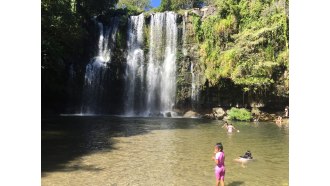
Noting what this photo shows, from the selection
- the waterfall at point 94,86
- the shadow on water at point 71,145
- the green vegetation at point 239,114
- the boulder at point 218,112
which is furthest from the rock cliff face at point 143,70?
the shadow on water at point 71,145

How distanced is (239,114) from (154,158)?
715 inches

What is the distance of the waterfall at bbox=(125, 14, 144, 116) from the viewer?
36406 millimetres

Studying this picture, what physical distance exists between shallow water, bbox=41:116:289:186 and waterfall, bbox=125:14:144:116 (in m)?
16.8

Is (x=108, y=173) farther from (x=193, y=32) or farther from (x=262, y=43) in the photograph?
→ (x=193, y=32)

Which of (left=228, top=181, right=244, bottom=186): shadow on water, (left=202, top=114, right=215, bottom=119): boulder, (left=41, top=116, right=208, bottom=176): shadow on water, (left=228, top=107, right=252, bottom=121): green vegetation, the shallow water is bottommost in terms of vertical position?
(left=228, top=181, right=244, bottom=186): shadow on water

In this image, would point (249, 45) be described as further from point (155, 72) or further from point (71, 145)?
point (71, 145)

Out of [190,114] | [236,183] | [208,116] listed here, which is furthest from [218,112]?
[236,183]

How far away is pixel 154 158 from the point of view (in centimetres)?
1304

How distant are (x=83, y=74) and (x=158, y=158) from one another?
25.6 meters

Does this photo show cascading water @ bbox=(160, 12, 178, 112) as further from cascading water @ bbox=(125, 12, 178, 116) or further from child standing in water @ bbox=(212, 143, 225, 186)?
child standing in water @ bbox=(212, 143, 225, 186)

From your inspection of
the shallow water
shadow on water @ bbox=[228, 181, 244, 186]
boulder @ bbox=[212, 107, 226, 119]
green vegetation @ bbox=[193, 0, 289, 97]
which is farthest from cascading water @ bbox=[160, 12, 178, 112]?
shadow on water @ bbox=[228, 181, 244, 186]

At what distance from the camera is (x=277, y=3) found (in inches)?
1232

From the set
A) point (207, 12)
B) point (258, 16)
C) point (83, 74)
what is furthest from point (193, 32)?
point (83, 74)
